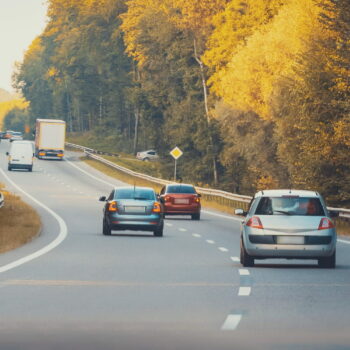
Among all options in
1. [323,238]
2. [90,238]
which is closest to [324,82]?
[90,238]

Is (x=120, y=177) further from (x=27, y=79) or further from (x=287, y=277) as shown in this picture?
(x=27, y=79)

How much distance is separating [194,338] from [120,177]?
236 feet

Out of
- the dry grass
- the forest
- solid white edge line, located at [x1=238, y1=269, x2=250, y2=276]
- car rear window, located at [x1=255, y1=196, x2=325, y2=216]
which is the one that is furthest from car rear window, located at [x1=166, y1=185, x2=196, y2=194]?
solid white edge line, located at [x1=238, y1=269, x2=250, y2=276]

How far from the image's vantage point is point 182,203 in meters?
43.8

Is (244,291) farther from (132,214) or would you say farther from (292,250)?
(132,214)

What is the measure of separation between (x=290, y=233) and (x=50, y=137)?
75749mm

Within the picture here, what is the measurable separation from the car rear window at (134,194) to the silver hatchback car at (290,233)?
35.4 feet

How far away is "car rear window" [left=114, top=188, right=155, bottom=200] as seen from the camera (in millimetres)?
32062

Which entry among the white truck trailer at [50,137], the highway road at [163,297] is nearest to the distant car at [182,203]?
the highway road at [163,297]

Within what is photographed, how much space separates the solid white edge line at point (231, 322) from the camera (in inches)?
464

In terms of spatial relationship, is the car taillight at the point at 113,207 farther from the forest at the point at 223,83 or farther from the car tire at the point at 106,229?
the forest at the point at 223,83

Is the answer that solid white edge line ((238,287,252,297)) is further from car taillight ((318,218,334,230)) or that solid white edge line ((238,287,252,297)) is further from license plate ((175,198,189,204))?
license plate ((175,198,189,204))

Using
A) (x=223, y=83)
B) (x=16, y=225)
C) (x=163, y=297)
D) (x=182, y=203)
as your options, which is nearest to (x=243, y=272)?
(x=163, y=297)

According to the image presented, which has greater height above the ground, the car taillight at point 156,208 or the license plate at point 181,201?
the car taillight at point 156,208
